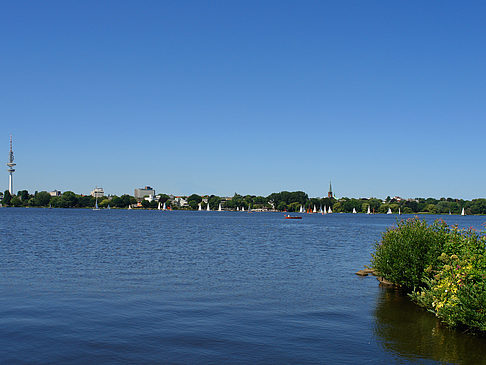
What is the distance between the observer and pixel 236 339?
61.9ft

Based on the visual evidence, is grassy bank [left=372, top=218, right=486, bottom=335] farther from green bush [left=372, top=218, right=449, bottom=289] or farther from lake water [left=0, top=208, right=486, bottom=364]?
lake water [left=0, top=208, right=486, bottom=364]

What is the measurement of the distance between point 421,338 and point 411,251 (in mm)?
9014

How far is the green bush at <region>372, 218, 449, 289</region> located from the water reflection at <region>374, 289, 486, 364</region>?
110 inches

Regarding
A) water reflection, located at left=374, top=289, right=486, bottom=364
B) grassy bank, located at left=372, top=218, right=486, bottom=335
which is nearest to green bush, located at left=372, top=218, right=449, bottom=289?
grassy bank, located at left=372, top=218, right=486, bottom=335

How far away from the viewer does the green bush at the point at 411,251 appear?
27036mm

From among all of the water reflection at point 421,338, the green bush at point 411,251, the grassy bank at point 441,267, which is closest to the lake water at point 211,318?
the water reflection at point 421,338

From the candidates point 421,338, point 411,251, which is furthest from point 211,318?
point 411,251

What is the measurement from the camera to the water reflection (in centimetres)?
1705

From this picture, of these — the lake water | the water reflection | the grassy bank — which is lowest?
the water reflection

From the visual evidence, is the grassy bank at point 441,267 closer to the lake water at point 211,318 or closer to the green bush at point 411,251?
the green bush at point 411,251

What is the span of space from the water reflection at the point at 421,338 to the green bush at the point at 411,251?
2.79 metres

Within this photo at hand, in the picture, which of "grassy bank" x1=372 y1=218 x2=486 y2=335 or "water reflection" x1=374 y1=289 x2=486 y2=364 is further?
"grassy bank" x1=372 y1=218 x2=486 y2=335

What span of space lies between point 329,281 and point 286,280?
312 cm

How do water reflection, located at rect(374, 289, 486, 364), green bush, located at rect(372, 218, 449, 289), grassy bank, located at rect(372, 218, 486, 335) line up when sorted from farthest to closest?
green bush, located at rect(372, 218, 449, 289)
grassy bank, located at rect(372, 218, 486, 335)
water reflection, located at rect(374, 289, 486, 364)
